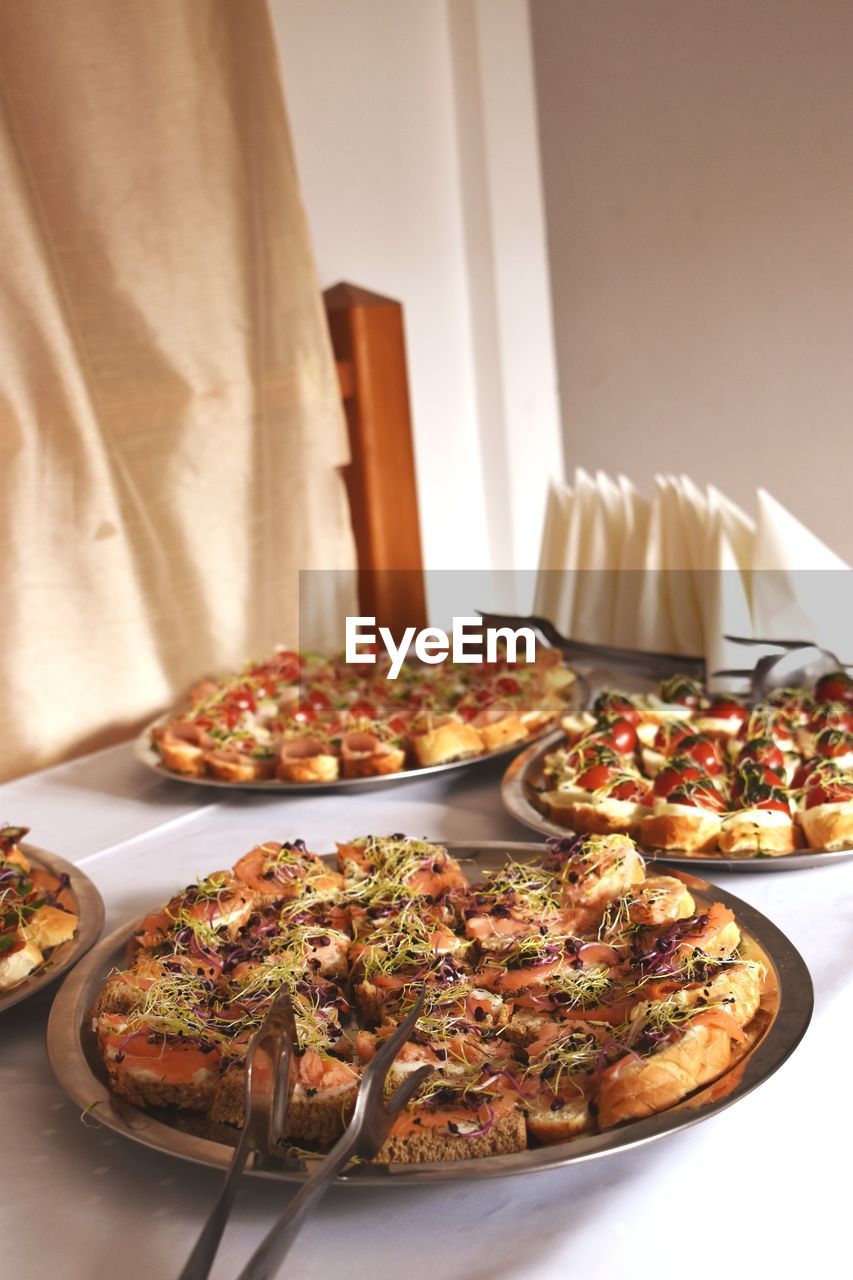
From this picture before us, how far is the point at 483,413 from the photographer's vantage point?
2799mm

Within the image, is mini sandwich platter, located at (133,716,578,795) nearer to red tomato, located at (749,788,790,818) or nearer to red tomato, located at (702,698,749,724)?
red tomato, located at (702,698,749,724)

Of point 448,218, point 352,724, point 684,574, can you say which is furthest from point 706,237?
point 352,724

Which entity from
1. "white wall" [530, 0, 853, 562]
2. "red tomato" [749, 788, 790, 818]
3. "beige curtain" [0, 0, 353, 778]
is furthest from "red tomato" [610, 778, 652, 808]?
"white wall" [530, 0, 853, 562]

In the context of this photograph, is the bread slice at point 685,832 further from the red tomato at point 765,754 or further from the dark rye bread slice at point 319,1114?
the dark rye bread slice at point 319,1114

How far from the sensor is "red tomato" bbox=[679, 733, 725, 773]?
3.85ft

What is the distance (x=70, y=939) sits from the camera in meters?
0.94

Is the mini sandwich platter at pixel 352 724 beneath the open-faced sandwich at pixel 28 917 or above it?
above

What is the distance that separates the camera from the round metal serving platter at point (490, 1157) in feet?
1.98

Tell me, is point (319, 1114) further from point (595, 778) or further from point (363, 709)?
point (363, 709)

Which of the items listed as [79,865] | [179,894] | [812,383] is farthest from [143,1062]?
[812,383]

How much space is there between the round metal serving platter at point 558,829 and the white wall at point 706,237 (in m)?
2.15

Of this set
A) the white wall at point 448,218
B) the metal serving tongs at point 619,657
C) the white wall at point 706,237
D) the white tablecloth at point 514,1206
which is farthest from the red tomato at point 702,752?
the white wall at point 706,237

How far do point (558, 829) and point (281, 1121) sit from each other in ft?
1.68

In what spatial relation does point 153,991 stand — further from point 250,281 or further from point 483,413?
point 483,413
